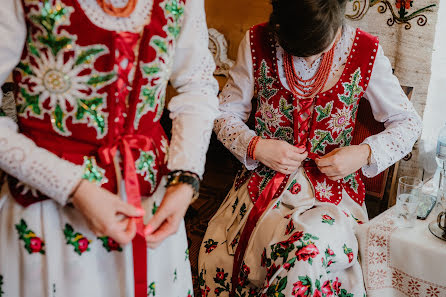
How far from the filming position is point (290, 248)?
122 centimetres

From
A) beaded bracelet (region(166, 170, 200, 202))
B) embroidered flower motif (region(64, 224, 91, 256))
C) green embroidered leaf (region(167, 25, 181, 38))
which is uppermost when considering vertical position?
green embroidered leaf (region(167, 25, 181, 38))

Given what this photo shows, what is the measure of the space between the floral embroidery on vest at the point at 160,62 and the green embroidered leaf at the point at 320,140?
0.74m

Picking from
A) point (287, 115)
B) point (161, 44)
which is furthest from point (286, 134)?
point (161, 44)

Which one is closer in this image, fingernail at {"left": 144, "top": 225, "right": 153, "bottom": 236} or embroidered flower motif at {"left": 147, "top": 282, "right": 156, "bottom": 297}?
fingernail at {"left": 144, "top": 225, "right": 153, "bottom": 236}

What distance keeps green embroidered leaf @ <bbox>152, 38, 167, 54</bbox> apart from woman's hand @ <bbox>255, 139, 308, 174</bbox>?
26.2 inches

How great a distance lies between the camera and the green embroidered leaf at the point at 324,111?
4.75 feet

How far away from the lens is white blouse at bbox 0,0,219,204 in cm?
70

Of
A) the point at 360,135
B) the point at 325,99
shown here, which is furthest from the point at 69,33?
the point at 360,135

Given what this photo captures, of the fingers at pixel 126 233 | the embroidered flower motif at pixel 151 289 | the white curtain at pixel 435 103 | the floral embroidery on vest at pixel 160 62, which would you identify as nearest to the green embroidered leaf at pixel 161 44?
the floral embroidery on vest at pixel 160 62

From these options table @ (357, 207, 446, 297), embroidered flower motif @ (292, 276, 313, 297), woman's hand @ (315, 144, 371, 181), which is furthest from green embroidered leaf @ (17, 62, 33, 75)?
table @ (357, 207, 446, 297)

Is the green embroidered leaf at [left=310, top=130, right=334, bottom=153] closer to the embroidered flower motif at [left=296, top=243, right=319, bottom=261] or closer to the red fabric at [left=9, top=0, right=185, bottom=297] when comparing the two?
the embroidered flower motif at [left=296, top=243, right=319, bottom=261]

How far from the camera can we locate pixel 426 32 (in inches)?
74.7

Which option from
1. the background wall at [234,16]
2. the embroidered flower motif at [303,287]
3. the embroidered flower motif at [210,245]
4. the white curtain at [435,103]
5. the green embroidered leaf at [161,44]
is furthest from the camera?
Answer: the background wall at [234,16]

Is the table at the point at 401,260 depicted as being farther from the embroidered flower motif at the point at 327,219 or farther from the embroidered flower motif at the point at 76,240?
the embroidered flower motif at the point at 76,240
